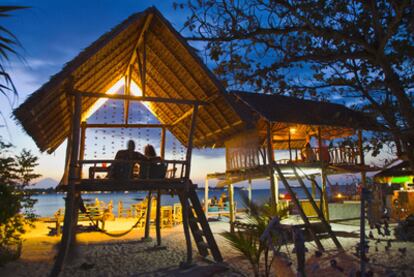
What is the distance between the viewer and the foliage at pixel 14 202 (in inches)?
255

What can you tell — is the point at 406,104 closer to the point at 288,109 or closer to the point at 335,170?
the point at 288,109

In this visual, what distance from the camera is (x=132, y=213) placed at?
22391 mm

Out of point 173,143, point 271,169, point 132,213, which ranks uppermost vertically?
point 173,143

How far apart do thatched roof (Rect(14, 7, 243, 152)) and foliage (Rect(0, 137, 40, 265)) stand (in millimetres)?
843

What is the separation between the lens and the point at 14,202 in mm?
6672

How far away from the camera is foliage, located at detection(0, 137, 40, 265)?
6465mm

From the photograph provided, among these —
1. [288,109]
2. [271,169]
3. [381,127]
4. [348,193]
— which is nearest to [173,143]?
[271,169]

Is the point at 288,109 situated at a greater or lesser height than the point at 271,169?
greater

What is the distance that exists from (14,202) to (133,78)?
5217 millimetres

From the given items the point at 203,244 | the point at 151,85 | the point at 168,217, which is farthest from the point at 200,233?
the point at 168,217

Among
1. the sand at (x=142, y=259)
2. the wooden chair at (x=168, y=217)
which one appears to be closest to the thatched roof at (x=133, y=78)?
the sand at (x=142, y=259)

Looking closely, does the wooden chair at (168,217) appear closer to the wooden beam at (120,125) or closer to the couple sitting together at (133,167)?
the wooden beam at (120,125)

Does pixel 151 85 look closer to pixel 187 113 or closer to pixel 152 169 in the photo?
pixel 187 113

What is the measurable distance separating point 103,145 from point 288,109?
8.05 meters
